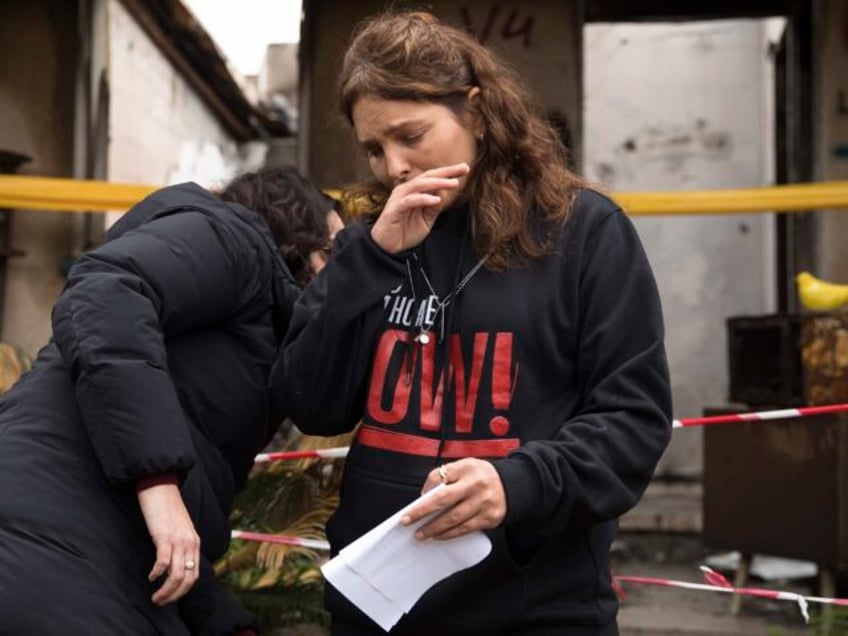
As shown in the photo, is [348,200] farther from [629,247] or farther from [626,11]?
[626,11]

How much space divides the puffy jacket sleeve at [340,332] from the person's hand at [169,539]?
0.25 metres

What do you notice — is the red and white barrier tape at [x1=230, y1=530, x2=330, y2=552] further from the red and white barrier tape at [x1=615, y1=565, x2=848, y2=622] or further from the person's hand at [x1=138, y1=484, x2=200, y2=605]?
the person's hand at [x1=138, y1=484, x2=200, y2=605]

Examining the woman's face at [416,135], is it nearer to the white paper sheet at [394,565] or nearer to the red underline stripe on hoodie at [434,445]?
the red underline stripe on hoodie at [434,445]

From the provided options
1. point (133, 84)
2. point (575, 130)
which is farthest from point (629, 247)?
point (133, 84)

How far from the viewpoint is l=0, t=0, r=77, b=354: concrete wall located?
862cm

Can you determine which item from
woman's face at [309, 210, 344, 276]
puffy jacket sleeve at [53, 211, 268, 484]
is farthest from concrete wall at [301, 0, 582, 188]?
puffy jacket sleeve at [53, 211, 268, 484]

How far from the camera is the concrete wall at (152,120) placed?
456 inches

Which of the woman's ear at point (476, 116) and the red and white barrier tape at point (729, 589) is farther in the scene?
the red and white barrier tape at point (729, 589)

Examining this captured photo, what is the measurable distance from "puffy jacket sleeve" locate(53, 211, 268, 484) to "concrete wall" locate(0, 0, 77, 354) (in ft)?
22.3

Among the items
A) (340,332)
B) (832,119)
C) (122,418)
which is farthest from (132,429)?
(832,119)

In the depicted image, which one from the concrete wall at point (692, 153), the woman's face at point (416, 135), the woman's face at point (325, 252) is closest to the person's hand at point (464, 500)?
the woman's face at point (416, 135)

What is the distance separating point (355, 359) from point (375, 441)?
0.45 ft

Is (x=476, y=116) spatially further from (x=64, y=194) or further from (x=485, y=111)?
(x=64, y=194)

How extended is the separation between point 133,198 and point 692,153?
5154 millimetres
